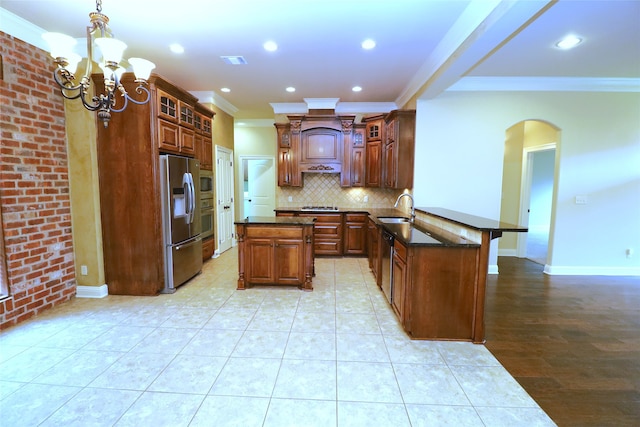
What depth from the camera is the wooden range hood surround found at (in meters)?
5.55

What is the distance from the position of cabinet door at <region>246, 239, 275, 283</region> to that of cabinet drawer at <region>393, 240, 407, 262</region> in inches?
62.9

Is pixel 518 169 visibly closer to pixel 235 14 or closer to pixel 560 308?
pixel 560 308

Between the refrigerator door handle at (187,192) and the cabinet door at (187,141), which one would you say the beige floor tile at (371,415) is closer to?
the refrigerator door handle at (187,192)

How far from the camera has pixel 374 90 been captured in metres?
4.96

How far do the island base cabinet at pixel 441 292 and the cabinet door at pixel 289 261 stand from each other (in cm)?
154

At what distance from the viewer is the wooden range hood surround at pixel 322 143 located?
18.2 feet

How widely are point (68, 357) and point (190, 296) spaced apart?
133cm

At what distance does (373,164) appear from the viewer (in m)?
5.49

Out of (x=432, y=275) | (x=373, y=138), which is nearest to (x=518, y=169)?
(x=373, y=138)

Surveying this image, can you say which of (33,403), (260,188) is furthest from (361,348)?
(260,188)

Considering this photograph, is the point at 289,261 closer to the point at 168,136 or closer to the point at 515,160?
the point at 168,136

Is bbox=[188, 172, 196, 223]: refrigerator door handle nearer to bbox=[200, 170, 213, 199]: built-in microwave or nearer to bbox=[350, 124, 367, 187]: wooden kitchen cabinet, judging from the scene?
bbox=[200, 170, 213, 199]: built-in microwave

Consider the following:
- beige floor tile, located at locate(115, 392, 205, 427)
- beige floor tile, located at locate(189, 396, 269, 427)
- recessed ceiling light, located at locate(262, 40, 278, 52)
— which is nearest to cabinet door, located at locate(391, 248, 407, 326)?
beige floor tile, located at locate(189, 396, 269, 427)

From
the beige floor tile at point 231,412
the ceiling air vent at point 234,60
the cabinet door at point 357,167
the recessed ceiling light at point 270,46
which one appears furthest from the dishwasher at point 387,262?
the ceiling air vent at point 234,60
